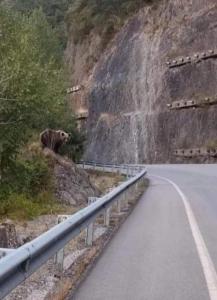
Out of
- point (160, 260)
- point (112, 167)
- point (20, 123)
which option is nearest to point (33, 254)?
point (160, 260)

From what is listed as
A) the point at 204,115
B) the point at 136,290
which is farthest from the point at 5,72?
the point at 204,115

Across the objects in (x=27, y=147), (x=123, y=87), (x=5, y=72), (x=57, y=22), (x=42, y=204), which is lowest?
(x=42, y=204)

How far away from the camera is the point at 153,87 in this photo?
5334cm

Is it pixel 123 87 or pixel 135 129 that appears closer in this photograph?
pixel 135 129

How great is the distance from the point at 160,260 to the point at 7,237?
8.15ft

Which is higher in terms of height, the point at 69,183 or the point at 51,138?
the point at 51,138

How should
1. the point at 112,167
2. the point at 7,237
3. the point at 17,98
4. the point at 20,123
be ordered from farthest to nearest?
the point at 112,167 < the point at 20,123 < the point at 17,98 < the point at 7,237

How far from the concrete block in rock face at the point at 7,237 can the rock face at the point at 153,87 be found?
121ft

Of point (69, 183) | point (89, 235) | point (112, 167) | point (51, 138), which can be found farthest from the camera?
point (112, 167)

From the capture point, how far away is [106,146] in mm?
55625

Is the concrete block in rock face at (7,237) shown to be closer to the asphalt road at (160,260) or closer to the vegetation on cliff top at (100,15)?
the asphalt road at (160,260)

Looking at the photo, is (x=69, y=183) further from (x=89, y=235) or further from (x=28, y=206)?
(x=89, y=235)

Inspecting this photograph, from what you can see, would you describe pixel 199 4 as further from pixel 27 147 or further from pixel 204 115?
pixel 27 147

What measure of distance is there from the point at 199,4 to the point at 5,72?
39231 millimetres
